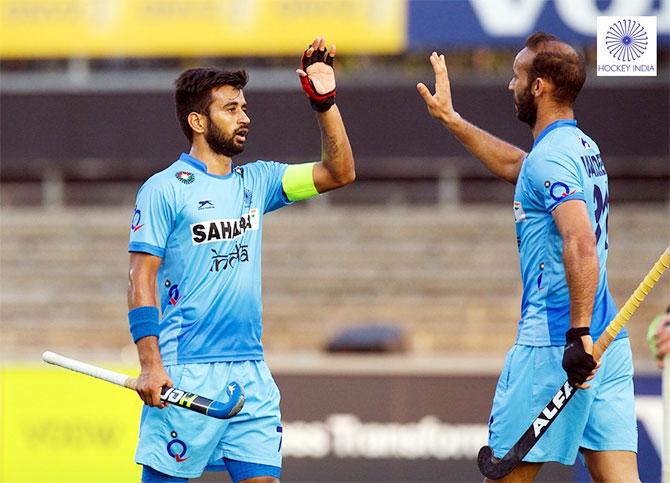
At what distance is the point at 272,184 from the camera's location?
5.60 metres

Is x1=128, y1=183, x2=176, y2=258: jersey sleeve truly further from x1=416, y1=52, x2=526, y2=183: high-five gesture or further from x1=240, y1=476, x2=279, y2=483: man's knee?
x1=416, y1=52, x2=526, y2=183: high-five gesture

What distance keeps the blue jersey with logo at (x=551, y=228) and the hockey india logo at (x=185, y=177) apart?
1319 mm

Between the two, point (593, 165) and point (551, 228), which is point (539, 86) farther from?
point (551, 228)

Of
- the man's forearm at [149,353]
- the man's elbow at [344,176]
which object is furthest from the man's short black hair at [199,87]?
the man's forearm at [149,353]

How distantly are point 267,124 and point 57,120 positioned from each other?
2.89 metres

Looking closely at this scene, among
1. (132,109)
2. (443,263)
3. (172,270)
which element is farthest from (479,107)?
(172,270)

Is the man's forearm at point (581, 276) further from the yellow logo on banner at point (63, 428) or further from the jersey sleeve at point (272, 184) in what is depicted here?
the yellow logo on banner at point (63, 428)

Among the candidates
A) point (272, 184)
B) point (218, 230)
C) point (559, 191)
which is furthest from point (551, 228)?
point (218, 230)

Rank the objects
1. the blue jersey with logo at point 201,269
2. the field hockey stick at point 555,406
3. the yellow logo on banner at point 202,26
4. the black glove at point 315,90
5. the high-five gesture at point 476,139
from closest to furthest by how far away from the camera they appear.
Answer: the field hockey stick at point 555,406
the blue jersey with logo at point 201,269
the black glove at point 315,90
the high-five gesture at point 476,139
the yellow logo on banner at point 202,26

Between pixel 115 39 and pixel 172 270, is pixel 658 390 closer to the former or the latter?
pixel 172 270

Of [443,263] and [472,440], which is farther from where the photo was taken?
[443,263]

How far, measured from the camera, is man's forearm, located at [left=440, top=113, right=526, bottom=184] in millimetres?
5710

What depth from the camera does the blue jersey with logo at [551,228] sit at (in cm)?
505

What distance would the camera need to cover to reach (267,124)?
17172mm
